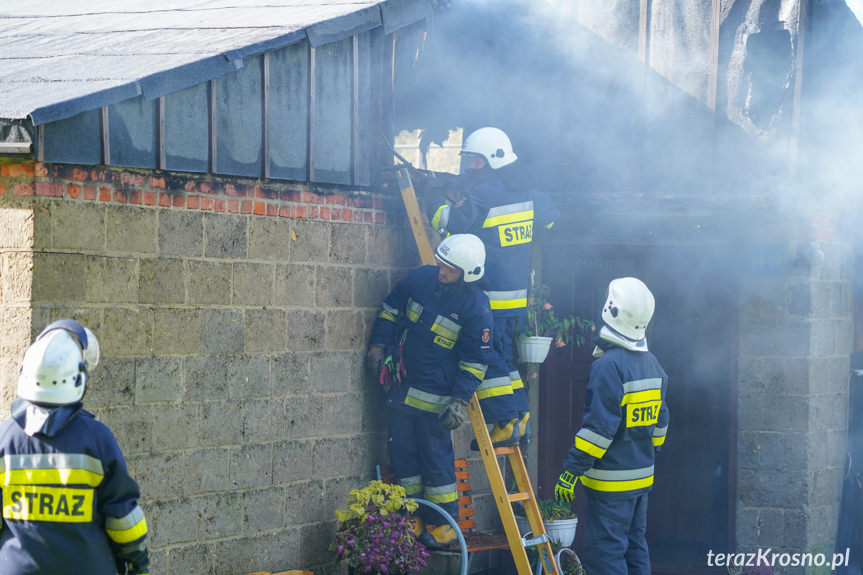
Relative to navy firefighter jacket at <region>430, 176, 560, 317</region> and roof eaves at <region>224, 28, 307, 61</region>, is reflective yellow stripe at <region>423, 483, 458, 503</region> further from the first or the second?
roof eaves at <region>224, 28, 307, 61</region>

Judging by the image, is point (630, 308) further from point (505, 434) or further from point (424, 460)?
point (424, 460)

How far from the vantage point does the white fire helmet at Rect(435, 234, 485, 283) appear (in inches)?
254

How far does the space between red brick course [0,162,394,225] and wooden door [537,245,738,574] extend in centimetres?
204

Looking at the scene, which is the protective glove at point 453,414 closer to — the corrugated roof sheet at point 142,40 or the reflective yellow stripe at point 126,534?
the corrugated roof sheet at point 142,40

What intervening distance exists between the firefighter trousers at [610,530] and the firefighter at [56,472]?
3.02m

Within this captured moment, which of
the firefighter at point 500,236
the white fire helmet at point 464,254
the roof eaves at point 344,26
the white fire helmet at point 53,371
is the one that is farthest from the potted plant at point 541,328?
the white fire helmet at point 53,371

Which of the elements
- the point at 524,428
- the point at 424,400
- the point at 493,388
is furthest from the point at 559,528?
the point at 424,400


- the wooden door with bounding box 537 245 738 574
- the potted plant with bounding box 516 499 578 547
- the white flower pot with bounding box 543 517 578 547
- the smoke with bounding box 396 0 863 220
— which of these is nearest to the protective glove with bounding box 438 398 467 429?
the potted plant with bounding box 516 499 578 547

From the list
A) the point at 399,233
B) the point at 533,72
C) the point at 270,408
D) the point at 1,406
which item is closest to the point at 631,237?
the point at 533,72

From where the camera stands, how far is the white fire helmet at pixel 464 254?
21.1ft

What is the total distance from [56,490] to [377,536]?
2586 mm

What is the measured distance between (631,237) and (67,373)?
521 cm

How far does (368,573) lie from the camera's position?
6.06 m

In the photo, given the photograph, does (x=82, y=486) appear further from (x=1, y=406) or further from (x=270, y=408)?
(x=270, y=408)
